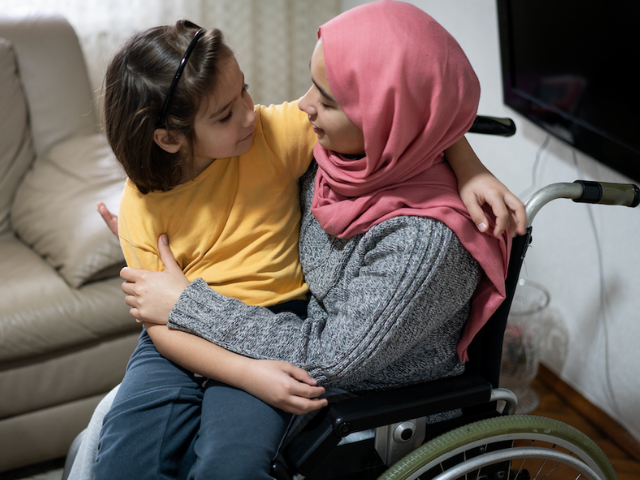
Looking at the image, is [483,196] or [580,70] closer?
[483,196]

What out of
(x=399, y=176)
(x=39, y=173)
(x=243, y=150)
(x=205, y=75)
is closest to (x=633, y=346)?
(x=399, y=176)

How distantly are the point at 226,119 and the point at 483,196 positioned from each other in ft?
1.51

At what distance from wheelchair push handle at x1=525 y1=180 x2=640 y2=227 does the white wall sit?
0.62m

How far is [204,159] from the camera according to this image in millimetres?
1071

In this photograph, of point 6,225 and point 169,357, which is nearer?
point 169,357

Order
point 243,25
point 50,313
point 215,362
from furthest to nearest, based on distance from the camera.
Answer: point 243,25
point 50,313
point 215,362

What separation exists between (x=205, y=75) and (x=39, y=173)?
3.80 feet

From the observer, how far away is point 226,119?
100 cm

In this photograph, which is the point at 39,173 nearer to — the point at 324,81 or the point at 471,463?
the point at 324,81

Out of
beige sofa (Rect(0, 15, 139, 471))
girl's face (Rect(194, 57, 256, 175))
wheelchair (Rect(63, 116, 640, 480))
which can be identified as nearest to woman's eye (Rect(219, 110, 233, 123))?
girl's face (Rect(194, 57, 256, 175))

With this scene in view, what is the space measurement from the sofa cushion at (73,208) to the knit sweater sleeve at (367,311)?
71cm

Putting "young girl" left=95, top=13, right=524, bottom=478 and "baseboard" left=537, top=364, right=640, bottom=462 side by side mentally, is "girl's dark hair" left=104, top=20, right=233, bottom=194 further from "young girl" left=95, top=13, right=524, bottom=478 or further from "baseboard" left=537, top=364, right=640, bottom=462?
"baseboard" left=537, top=364, right=640, bottom=462

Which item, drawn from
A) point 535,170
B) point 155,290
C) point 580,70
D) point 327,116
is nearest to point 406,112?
point 327,116

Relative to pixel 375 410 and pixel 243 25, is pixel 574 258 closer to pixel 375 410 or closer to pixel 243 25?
pixel 375 410
